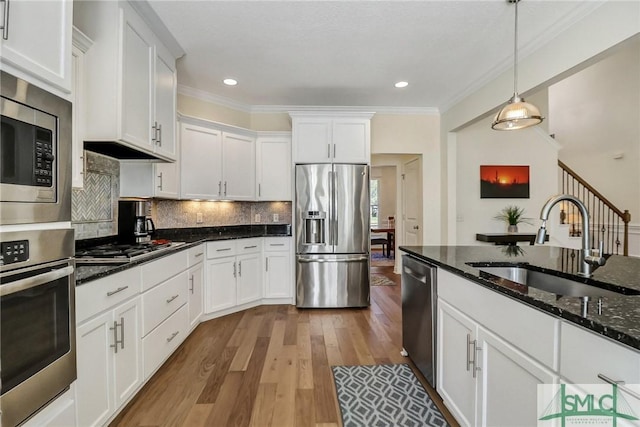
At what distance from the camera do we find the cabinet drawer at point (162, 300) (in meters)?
2.09

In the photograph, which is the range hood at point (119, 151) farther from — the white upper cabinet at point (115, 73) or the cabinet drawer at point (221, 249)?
the cabinet drawer at point (221, 249)

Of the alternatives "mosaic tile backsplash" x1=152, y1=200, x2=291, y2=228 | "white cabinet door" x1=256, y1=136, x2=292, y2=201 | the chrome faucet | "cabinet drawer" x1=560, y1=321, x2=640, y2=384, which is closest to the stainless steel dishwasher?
the chrome faucet

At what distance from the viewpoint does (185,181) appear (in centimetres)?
347

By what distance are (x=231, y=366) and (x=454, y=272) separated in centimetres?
185

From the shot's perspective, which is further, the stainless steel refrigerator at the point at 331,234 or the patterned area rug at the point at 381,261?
the patterned area rug at the point at 381,261

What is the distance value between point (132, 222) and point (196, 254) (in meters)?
0.64

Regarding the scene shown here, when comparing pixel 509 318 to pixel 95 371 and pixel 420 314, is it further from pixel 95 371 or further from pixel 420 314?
pixel 95 371

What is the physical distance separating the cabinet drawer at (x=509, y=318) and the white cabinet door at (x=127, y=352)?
1.92m

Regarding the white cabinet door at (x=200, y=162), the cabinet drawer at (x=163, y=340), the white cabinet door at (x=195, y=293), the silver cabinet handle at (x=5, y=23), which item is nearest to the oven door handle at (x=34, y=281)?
the silver cabinet handle at (x=5, y=23)

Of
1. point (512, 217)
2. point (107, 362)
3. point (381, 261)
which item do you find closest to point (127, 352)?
point (107, 362)

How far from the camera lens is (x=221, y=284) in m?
3.54

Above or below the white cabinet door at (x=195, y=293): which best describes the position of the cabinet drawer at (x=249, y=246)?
above

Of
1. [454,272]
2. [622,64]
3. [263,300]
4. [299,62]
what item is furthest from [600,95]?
[263,300]

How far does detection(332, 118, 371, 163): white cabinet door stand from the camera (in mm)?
3953
